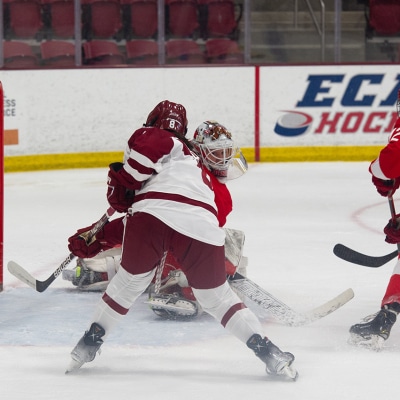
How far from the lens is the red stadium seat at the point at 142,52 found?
341 inches

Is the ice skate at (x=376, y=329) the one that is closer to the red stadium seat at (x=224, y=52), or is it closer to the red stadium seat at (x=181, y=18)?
the red stadium seat at (x=224, y=52)

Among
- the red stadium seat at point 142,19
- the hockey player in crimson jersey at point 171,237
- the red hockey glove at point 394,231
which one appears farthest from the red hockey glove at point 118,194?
the red stadium seat at point 142,19

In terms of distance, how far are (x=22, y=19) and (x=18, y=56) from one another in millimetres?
347

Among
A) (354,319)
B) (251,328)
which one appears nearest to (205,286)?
(251,328)

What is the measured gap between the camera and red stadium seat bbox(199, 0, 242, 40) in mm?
8938

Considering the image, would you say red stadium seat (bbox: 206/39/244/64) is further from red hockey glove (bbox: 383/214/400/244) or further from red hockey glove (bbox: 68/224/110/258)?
red hockey glove (bbox: 383/214/400/244)

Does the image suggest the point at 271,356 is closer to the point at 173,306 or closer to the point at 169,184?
the point at 169,184

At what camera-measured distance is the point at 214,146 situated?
3566 mm

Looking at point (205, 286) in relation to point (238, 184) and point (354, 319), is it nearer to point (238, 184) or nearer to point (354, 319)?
point (354, 319)

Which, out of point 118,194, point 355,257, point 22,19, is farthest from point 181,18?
point 118,194

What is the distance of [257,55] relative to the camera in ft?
28.9

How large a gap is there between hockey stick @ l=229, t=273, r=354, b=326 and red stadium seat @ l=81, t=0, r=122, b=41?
199 inches

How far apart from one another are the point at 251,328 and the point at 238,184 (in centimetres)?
443

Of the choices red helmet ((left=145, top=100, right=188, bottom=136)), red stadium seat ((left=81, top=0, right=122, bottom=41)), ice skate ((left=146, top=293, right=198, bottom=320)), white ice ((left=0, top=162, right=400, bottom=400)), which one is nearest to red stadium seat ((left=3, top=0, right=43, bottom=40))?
red stadium seat ((left=81, top=0, right=122, bottom=41))
